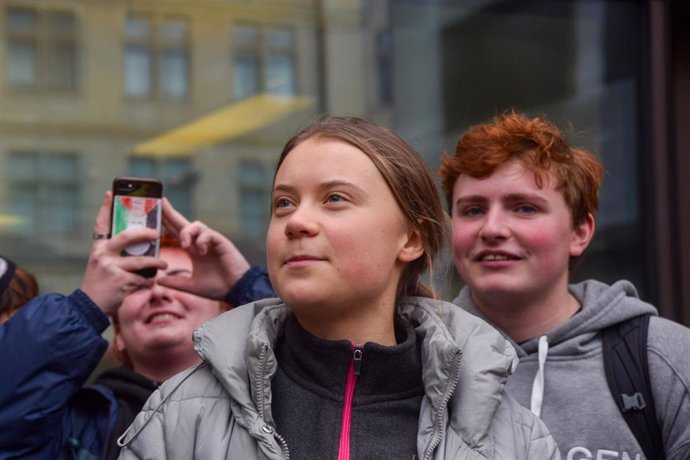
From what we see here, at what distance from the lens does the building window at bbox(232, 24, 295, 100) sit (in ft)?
18.5

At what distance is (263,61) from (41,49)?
1.03 meters

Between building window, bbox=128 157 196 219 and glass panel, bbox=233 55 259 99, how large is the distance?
42 cm

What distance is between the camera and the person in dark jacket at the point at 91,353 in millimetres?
2795

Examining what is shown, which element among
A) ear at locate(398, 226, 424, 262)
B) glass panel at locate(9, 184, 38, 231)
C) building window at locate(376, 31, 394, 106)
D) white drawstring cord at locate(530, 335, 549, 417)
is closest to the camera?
ear at locate(398, 226, 424, 262)

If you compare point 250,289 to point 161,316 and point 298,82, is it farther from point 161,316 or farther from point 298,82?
point 298,82

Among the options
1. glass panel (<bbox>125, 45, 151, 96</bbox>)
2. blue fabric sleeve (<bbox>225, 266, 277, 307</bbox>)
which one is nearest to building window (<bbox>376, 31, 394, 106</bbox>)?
glass panel (<bbox>125, 45, 151, 96</bbox>)

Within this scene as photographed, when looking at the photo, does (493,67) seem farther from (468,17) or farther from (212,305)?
(212,305)

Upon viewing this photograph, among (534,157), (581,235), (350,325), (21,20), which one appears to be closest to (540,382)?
(581,235)

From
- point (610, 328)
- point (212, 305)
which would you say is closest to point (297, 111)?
point (212, 305)

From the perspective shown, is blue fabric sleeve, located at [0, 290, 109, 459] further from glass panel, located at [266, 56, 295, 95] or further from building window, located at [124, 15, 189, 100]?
glass panel, located at [266, 56, 295, 95]

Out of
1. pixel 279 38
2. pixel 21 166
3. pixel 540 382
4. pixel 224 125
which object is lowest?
pixel 540 382

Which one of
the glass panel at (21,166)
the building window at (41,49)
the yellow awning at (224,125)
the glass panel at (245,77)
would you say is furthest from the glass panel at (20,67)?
the glass panel at (245,77)

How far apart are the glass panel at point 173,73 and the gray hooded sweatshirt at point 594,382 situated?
253cm

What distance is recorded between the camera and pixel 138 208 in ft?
10.4
